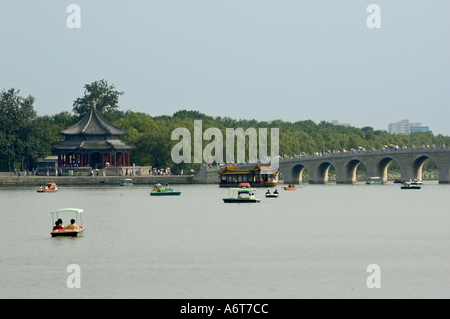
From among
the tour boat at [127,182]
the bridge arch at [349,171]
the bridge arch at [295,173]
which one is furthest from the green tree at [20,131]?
the bridge arch at [349,171]

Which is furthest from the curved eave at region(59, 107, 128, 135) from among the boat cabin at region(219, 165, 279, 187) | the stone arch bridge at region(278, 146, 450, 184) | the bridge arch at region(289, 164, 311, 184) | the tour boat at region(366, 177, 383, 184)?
the tour boat at region(366, 177, 383, 184)

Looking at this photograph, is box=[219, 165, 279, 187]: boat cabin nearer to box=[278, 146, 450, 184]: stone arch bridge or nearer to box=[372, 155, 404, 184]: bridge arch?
box=[278, 146, 450, 184]: stone arch bridge

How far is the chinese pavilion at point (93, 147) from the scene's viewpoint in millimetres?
101875

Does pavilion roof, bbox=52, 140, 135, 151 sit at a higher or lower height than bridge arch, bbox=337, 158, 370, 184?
higher

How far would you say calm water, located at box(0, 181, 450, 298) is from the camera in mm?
23922

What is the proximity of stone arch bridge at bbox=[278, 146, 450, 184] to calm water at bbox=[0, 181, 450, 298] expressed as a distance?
38531mm

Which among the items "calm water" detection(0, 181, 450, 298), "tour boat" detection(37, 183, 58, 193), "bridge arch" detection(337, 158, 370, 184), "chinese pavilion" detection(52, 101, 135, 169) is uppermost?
"chinese pavilion" detection(52, 101, 135, 169)

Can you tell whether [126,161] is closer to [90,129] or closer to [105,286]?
[90,129]

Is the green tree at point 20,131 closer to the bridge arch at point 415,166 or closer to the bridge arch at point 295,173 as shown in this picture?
the bridge arch at point 295,173

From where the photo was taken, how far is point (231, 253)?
3158 centimetres

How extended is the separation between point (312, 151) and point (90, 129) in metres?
47.1

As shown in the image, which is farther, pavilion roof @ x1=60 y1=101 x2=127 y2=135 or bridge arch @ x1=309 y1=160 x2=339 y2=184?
bridge arch @ x1=309 y1=160 x2=339 y2=184

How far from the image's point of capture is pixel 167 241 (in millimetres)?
35812
